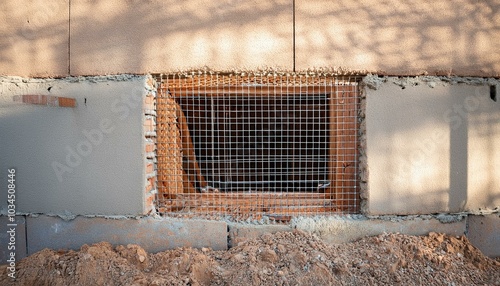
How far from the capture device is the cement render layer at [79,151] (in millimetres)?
2963

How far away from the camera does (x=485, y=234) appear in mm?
3064

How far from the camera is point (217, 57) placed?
117 inches

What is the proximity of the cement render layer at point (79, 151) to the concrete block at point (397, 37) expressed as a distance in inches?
66.0

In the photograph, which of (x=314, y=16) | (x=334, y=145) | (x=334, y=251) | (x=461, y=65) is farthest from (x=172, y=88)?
(x=461, y=65)

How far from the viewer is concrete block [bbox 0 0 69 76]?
3.03 metres

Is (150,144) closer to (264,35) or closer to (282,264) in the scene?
(264,35)

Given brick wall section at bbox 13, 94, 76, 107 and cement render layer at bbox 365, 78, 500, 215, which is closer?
brick wall section at bbox 13, 94, 76, 107

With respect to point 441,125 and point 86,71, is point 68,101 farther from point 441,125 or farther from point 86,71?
point 441,125

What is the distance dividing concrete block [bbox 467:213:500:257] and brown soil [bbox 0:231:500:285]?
13 cm

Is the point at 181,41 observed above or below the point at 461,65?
above

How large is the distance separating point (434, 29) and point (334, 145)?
1389mm

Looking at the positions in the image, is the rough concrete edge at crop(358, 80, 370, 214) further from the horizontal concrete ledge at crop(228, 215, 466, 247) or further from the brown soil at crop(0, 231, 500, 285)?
the brown soil at crop(0, 231, 500, 285)

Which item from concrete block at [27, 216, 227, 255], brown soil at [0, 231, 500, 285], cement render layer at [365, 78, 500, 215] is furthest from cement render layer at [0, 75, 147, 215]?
cement render layer at [365, 78, 500, 215]

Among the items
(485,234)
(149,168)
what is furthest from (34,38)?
(485,234)
